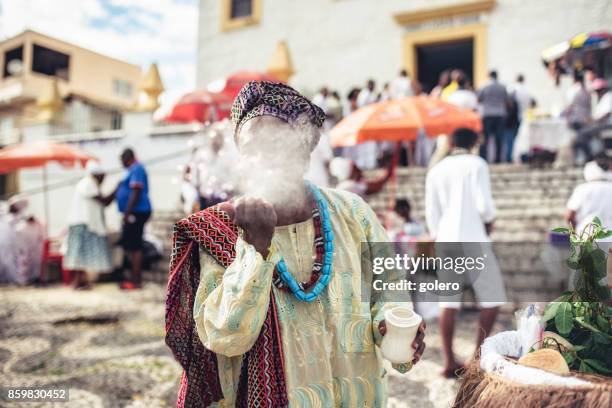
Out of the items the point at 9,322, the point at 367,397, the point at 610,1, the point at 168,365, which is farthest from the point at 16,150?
the point at 610,1

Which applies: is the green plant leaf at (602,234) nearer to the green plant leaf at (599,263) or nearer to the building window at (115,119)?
the green plant leaf at (599,263)

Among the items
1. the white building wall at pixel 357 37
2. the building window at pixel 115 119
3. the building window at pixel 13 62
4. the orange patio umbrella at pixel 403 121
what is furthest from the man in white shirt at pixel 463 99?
the building window at pixel 13 62

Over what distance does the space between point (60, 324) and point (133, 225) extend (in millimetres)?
2141

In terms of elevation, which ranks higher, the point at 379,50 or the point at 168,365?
the point at 379,50

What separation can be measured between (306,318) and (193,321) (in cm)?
38

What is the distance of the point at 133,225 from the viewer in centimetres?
769

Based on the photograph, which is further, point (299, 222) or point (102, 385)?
point (102, 385)

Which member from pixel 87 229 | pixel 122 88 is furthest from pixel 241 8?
pixel 122 88

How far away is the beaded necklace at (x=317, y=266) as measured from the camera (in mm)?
1664

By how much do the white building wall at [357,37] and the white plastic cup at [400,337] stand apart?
12.2 m

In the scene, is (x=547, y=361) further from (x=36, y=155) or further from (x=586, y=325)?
Result: (x=36, y=155)

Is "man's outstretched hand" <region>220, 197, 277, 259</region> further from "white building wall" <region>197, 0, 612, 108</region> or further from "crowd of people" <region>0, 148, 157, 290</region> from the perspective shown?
"white building wall" <region>197, 0, 612, 108</region>

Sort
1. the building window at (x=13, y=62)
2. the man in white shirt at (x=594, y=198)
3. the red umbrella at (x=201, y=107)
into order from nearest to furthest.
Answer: the man in white shirt at (x=594, y=198) < the red umbrella at (x=201, y=107) < the building window at (x=13, y=62)

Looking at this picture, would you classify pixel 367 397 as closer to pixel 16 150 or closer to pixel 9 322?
pixel 9 322
